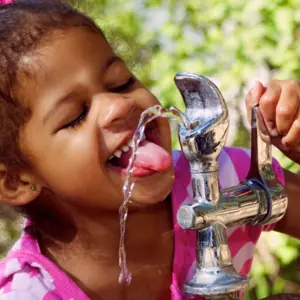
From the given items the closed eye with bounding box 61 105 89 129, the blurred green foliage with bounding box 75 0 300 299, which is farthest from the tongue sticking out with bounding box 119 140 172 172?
the blurred green foliage with bounding box 75 0 300 299

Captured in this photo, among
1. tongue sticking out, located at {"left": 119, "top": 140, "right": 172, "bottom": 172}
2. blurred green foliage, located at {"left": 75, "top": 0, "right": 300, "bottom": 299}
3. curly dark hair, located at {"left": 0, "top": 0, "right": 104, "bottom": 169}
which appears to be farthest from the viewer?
blurred green foliage, located at {"left": 75, "top": 0, "right": 300, "bottom": 299}

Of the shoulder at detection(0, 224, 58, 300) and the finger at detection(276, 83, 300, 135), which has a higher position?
the finger at detection(276, 83, 300, 135)

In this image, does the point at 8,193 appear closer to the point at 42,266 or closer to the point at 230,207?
the point at 42,266

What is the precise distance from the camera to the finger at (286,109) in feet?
3.31

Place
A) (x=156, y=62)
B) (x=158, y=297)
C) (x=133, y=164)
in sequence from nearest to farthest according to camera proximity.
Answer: (x=133, y=164) < (x=158, y=297) < (x=156, y=62)

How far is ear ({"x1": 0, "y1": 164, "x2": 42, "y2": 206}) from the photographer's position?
1213 millimetres

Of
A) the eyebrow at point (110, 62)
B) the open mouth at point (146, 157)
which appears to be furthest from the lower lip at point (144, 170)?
the eyebrow at point (110, 62)

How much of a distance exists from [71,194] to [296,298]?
16.9 inches

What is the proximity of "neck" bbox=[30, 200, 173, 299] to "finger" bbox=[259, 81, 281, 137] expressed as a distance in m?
0.34

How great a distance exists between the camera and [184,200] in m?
1.33

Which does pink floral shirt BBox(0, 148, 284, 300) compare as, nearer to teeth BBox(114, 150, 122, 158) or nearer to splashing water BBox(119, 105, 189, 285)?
splashing water BBox(119, 105, 189, 285)

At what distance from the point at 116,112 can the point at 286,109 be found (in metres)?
0.25

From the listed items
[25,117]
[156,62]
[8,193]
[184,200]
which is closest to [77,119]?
[25,117]

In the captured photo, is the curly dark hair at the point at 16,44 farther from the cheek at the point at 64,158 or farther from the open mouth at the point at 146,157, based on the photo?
the open mouth at the point at 146,157
